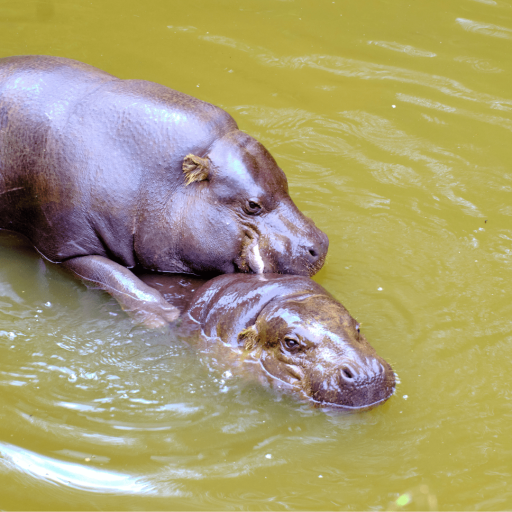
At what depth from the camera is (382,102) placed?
9.02 metres

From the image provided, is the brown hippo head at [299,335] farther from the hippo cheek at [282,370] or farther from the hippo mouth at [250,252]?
the hippo mouth at [250,252]

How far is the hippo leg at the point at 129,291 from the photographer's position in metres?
5.40

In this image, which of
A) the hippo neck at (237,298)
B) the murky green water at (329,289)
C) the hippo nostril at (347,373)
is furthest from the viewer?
the hippo neck at (237,298)

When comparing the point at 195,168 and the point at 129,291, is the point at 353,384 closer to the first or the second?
the point at 129,291

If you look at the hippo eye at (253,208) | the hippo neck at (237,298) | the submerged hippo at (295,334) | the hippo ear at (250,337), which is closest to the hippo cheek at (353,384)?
the submerged hippo at (295,334)

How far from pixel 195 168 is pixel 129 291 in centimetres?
115

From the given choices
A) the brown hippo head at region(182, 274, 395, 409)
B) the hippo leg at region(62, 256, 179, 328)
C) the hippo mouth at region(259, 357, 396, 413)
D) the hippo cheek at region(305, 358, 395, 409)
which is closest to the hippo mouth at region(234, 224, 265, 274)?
the brown hippo head at region(182, 274, 395, 409)

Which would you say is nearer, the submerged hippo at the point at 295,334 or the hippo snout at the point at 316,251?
the submerged hippo at the point at 295,334

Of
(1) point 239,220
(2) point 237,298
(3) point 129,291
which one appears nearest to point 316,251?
(1) point 239,220

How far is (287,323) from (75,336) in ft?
5.79

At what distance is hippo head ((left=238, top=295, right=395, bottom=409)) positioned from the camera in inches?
182

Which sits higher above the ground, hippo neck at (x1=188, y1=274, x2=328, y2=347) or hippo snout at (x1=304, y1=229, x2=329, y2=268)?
hippo snout at (x1=304, y1=229, x2=329, y2=268)

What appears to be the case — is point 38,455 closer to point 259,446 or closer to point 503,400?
point 259,446

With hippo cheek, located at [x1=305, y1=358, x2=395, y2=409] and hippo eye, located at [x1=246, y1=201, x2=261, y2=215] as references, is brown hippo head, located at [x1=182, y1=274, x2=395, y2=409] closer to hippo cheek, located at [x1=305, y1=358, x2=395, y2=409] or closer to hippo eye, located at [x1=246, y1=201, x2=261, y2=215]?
hippo cheek, located at [x1=305, y1=358, x2=395, y2=409]
